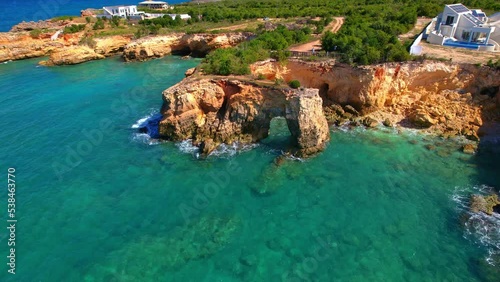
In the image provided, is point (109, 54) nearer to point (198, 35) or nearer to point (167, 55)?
point (167, 55)

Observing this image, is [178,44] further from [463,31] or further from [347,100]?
[463,31]

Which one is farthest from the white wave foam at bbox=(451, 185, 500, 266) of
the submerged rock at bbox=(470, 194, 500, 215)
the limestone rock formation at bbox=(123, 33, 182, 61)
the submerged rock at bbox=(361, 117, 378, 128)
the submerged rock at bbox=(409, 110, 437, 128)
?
the limestone rock formation at bbox=(123, 33, 182, 61)

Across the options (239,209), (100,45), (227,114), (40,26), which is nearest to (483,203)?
(239,209)

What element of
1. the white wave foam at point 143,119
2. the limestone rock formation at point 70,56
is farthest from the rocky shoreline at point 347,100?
the limestone rock formation at point 70,56

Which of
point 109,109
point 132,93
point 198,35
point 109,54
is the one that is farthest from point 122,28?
point 109,109

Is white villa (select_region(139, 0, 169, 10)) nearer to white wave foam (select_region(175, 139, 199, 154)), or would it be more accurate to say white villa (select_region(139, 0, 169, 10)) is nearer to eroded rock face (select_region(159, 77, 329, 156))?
eroded rock face (select_region(159, 77, 329, 156))

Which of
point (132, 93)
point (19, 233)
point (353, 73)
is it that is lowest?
point (19, 233)

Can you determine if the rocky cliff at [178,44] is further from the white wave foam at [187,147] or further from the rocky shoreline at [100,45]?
the white wave foam at [187,147]
